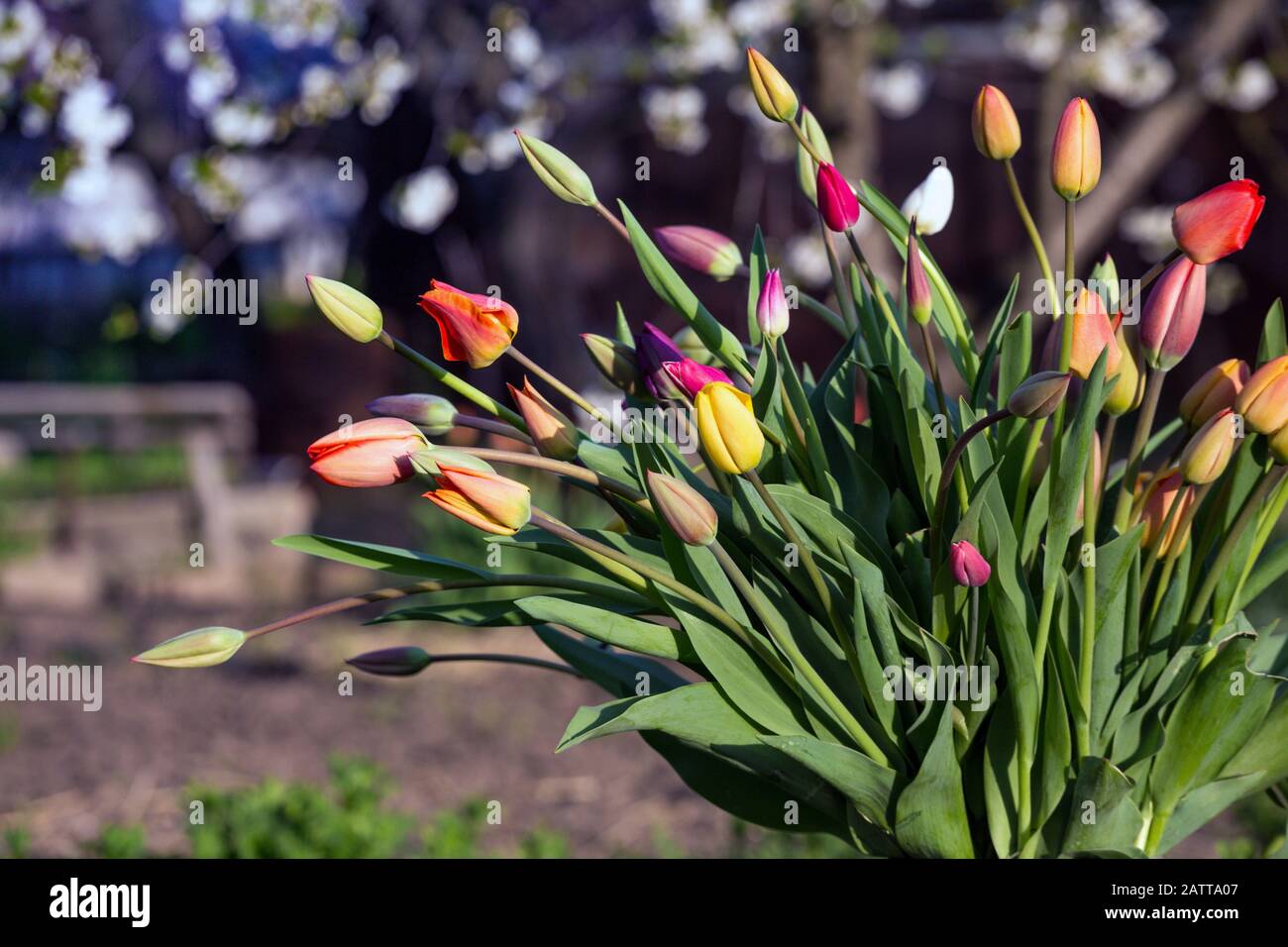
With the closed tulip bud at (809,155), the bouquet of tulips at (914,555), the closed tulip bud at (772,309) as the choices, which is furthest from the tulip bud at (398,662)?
the closed tulip bud at (809,155)

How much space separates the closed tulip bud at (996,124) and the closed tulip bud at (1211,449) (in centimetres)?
28

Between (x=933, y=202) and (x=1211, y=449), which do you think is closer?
(x=1211, y=449)

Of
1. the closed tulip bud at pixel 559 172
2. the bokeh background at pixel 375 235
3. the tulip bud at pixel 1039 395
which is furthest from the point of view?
the bokeh background at pixel 375 235

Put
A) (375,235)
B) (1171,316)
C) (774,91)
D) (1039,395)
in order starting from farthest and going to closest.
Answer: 1. (375,235)
2. (774,91)
3. (1171,316)
4. (1039,395)

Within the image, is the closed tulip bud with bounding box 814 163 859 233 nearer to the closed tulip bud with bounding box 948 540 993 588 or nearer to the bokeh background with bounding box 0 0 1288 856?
the closed tulip bud with bounding box 948 540 993 588

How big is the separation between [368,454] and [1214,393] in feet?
1.96

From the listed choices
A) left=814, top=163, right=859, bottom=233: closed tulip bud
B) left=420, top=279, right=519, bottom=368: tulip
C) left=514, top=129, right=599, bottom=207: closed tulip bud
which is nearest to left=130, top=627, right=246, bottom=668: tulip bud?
left=420, top=279, right=519, bottom=368: tulip

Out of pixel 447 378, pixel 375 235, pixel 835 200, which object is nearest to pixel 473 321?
pixel 447 378

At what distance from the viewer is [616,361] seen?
993 mm

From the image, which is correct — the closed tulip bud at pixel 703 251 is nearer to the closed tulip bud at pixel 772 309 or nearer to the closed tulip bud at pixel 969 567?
the closed tulip bud at pixel 772 309

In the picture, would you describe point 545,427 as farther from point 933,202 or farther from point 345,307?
point 933,202

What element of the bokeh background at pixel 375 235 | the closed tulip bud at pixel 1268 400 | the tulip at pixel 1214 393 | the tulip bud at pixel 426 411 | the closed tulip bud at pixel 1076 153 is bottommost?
the closed tulip bud at pixel 1268 400

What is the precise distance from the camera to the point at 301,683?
174 inches

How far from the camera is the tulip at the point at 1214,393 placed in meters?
0.91
